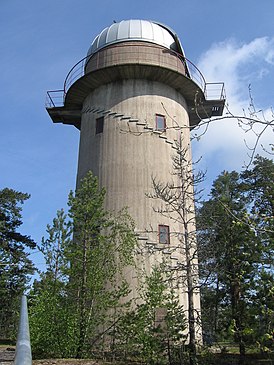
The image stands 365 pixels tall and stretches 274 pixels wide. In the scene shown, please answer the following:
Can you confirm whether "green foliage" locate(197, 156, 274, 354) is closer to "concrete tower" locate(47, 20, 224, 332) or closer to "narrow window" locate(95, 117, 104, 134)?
"concrete tower" locate(47, 20, 224, 332)

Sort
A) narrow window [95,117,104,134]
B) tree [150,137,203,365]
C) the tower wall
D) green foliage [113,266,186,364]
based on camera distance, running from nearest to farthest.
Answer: green foliage [113,266,186,364] < tree [150,137,203,365] < the tower wall < narrow window [95,117,104,134]

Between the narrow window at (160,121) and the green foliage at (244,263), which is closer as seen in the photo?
the green foliage at (244,263)

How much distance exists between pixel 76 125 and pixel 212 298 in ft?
41.2

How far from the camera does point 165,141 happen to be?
701 inches

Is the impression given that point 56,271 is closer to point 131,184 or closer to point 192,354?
point 192,354

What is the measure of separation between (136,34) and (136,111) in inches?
172

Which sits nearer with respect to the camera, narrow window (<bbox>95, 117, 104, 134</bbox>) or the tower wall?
the tower wall

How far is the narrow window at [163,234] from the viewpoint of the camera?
15.9m

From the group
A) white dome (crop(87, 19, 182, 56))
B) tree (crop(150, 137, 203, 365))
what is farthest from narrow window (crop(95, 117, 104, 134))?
white dome (crop(87, 19, 182, 56))

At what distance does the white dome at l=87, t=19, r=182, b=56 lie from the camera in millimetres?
19312

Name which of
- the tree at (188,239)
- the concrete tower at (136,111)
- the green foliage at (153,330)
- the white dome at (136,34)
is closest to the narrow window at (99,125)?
the concrete tower at (136,111)

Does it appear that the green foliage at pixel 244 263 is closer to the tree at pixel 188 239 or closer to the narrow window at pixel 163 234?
the tree at pixel 188 239

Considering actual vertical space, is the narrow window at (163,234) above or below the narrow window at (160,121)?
below

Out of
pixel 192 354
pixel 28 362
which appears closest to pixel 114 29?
pixel 192 354
